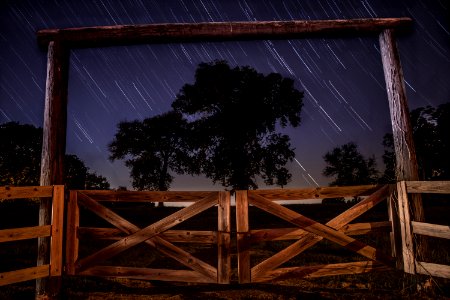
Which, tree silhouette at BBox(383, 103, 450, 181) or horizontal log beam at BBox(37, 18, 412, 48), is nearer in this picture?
horizontal log beam at BBox(37, 18, 412, 48)

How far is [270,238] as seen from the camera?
4766 millimetres

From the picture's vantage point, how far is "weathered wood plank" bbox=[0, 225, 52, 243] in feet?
14.4

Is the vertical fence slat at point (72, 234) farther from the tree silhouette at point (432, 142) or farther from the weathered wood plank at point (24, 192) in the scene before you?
the tree silhouette at point (432, 142)

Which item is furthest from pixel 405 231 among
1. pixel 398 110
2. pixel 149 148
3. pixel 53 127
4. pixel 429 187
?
pixel 149 148

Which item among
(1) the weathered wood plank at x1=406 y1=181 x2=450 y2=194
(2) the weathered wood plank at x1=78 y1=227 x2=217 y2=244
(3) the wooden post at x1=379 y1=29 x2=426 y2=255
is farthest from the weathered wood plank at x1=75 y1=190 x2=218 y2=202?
(3) the wooden post at x1=379 y1=29 x2=426 y2=255

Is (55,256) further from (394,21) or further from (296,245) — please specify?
(394,21)

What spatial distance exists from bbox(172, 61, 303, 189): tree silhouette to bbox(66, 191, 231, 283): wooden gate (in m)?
16.1

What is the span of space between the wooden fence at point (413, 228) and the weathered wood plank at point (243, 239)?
2553 millimetres

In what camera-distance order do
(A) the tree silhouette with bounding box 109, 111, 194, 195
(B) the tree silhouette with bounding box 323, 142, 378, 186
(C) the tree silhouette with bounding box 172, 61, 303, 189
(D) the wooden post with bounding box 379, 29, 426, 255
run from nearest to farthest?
(D) the wooden post with bounding box 379, 29, 426, 255, (C) the tree silhouette with bounding box 172, 61, 303, 189, (A) the tree silhouette with bounding box 109, 111, 194, 195, (B) the tree silhouette with bounding box 323, 142, 378, 186

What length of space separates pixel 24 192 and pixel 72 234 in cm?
101

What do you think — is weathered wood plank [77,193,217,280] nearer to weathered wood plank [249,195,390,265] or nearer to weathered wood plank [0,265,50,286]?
weathered wood plank [249,195,390,265]

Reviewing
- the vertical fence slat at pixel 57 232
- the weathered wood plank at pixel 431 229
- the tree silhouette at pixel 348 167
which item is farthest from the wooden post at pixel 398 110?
the tree silhouette at pixel 348 167

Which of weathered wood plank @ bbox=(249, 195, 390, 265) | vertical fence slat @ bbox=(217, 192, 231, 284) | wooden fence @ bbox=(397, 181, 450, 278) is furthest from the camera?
weathered wood plank @ bbox=(249, 195, 390, 265)

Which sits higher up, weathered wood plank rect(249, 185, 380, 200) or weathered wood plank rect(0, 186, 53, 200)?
weathered wood plank rect(0, 186, 53, 200)
